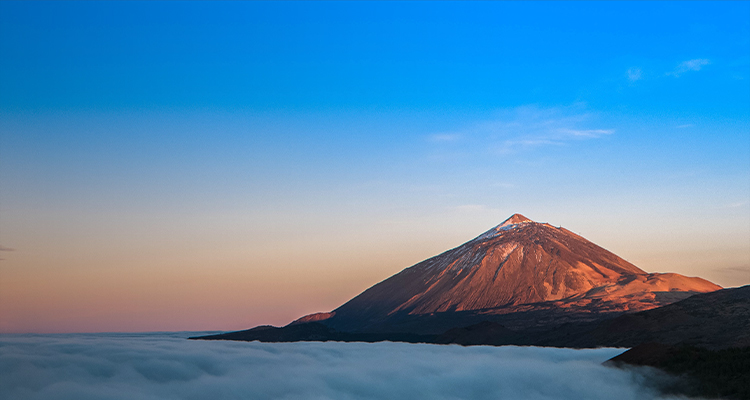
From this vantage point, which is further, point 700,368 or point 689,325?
point 689,325

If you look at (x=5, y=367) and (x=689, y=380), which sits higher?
(x=5, y=367)

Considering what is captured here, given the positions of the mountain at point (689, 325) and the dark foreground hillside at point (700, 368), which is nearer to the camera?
the dark foreground hillside at point (700, 368)

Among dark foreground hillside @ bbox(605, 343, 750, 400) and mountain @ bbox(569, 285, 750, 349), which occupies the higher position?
mountain @ bbox(569, 285, 750, 349)

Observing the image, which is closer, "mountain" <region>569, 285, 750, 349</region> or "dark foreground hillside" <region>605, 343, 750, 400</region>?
"dark foreground hillside" <region>605, 343, 750, 400</region>

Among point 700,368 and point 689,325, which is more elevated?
point 689,325

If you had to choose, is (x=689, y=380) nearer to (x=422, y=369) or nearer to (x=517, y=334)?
(x=422, y=369)

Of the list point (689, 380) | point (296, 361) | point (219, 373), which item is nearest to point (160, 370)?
point (219, 373)

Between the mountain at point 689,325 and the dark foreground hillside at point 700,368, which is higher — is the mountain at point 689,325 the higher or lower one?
the higher one

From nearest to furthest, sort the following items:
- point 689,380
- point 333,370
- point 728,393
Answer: point 728,393 < point 689,380 < point 333,370

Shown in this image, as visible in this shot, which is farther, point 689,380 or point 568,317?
point 568,317

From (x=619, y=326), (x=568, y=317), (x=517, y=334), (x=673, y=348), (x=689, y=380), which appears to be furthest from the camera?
(x=568, y=317)
